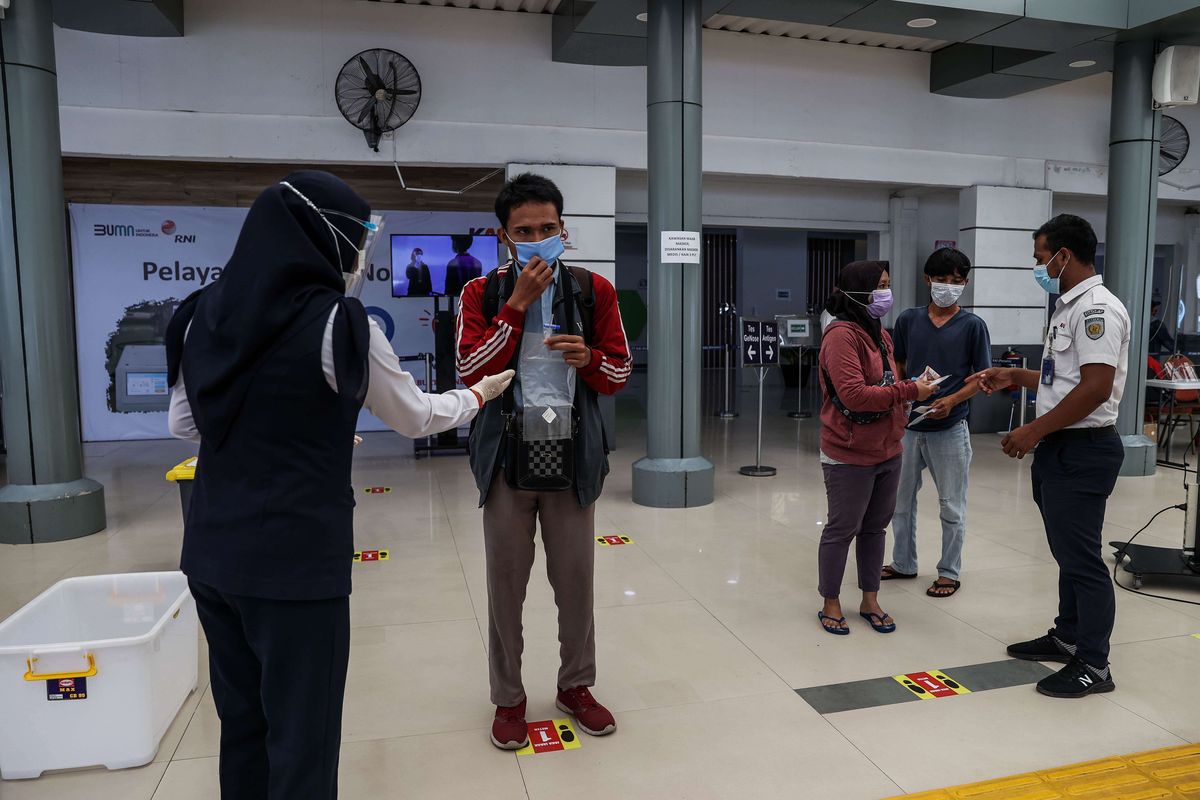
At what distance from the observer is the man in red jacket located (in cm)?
224

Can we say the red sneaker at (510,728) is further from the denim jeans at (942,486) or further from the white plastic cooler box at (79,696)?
the denim jeans at (942,486)

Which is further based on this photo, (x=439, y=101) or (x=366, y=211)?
(x=439, y=101)

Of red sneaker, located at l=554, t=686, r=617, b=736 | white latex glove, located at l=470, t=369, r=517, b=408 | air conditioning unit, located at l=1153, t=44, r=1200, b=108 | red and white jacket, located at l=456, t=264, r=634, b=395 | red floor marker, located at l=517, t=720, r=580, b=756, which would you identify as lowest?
red floor marker, located at l=517, t=720, r=580, b=756

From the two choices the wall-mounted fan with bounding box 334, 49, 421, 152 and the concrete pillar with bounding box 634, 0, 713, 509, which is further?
the wall-mounted fan with bounding box 334, 49, 421, 152

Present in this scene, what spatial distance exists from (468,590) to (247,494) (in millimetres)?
2472

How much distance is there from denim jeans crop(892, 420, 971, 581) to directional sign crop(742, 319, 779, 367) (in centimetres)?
368

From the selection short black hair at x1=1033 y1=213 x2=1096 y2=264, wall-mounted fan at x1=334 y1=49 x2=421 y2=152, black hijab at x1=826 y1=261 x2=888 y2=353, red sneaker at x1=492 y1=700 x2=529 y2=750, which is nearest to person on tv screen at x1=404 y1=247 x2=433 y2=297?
wall-mounted fan at x1=334 y1=49 x2=421 y2=152

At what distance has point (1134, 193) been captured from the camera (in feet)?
21.0

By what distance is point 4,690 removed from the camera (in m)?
2.17

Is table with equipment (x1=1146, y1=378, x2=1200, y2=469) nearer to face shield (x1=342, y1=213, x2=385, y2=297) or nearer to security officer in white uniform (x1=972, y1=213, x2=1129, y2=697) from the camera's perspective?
security officer in white uniform (x1=972, y1=213, x2=1129, y2=697)

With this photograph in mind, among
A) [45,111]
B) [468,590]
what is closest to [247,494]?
[468,590]

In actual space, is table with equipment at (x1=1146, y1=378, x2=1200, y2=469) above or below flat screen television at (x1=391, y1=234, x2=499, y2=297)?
below

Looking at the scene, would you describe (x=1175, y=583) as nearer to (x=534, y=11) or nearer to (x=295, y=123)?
(x=534, y=11)

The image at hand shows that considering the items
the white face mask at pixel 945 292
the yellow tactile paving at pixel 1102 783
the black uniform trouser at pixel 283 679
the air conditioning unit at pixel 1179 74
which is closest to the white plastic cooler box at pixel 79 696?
the black uniform trouser at pixel 283 679
